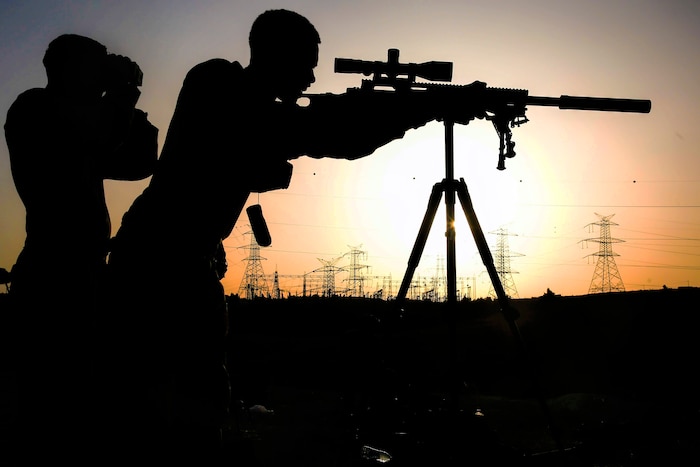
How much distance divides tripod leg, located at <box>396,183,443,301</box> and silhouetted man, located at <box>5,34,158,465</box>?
3.46 meters

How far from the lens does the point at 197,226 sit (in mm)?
2088

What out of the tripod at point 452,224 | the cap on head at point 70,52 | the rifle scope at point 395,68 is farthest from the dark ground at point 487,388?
the rifle scope at point 395,68

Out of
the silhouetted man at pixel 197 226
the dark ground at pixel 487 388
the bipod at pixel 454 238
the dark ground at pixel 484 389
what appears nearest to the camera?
the silhouetted man at pixel 197 226

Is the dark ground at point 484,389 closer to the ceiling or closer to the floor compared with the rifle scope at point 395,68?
closer to the floor

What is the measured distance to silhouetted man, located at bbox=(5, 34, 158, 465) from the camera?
6.53 ft

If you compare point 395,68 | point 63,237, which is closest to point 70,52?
point 63,237

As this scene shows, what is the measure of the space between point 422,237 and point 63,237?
378cm

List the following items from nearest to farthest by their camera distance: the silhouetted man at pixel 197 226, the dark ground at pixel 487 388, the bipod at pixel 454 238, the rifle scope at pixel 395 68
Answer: the silhouetted man at pixel 197 226 → the rifle scope at pixel 395 68 → the bipod at pixel 454 238 → the dark ground at pixel 487 388

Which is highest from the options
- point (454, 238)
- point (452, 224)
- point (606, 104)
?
point (606, 104)

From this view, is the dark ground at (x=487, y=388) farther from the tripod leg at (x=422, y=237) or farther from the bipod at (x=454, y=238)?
the tripod leg at (x=422, y=237)

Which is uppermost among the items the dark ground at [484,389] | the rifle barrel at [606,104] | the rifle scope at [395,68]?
the rifle barrel at [606,104]

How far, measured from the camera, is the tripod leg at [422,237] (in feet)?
17.8

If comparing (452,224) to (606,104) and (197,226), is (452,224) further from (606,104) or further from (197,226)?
(197,226)

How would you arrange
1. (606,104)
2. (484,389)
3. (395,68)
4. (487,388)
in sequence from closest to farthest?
(395,68)
(606,104)
(484,389)
(487,388)
